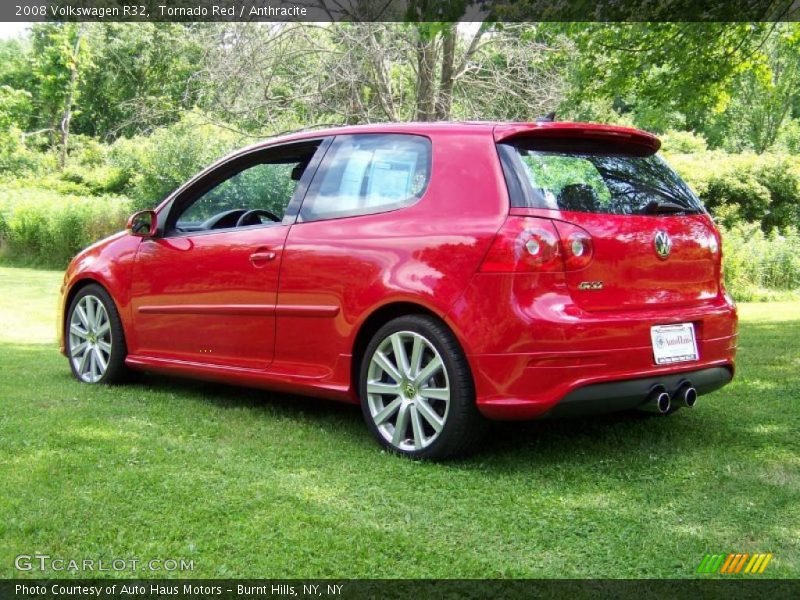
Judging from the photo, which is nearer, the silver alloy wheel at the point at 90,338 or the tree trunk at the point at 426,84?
the silver alloy wheel at the point at 90,338

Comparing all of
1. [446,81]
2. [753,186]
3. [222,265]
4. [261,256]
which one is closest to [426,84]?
[446,81]

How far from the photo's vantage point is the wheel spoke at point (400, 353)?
474cm

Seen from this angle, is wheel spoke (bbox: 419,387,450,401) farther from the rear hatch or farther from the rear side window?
the rear side window

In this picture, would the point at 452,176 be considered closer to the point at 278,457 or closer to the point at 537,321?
the point at 537,321

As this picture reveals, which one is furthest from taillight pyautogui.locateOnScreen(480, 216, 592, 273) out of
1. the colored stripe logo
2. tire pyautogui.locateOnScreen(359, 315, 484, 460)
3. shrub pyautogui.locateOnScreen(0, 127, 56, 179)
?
shrub pyautogui.locateOnScreen(0, 127, 56, 179)

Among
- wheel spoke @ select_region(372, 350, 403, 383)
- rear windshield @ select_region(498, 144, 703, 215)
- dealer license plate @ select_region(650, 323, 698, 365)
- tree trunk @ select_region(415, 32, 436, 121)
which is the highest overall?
tree trunk @ select_region(415, 32, 436, 121)

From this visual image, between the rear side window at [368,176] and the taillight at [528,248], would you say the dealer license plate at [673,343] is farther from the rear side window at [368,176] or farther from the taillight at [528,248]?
the rear side window at [368,176]

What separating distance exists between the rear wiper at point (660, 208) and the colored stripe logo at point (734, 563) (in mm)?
1919

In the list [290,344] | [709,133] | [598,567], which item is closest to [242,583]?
[598,567]

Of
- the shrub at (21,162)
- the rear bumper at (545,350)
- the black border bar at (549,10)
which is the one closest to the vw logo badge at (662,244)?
the rear bumper at (545,350)

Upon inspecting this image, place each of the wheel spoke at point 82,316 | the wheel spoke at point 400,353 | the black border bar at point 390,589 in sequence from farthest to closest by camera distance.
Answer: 1. the wheel spoke at point 82,316
2. the wheel spoke at point 400,353
3. the black border bar at point 390,589

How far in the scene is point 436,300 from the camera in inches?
178

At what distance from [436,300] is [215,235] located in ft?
6.50

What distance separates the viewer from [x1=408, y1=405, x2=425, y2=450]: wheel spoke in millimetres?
4684
